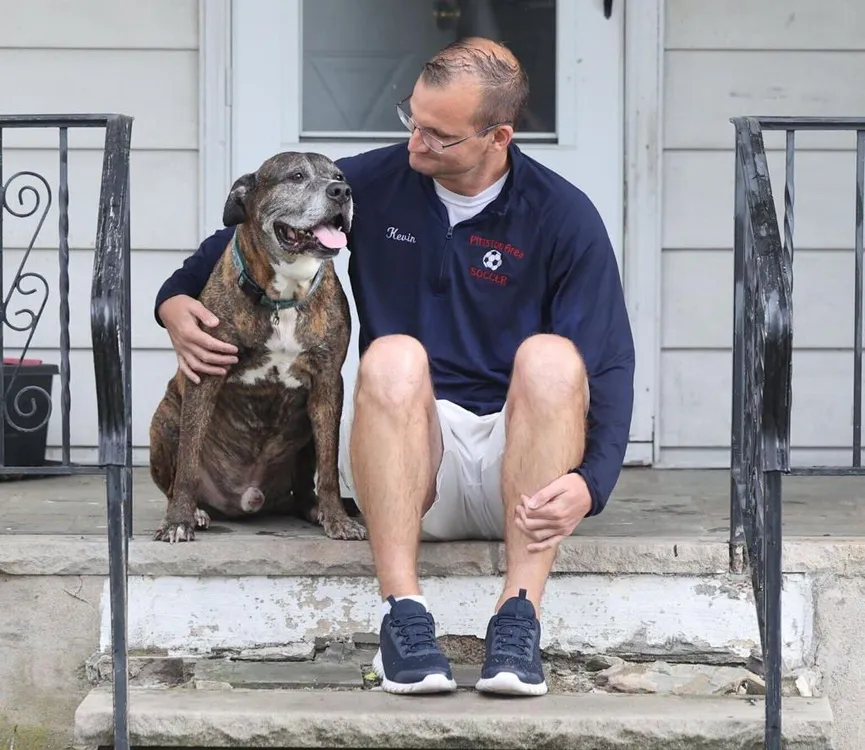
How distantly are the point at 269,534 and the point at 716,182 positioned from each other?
2.08 meters

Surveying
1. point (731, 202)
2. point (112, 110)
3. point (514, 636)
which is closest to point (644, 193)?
point (731, 202)

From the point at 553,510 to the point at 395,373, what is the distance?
43 cm

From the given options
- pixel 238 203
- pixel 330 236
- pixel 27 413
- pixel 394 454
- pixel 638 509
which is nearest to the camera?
pixel 394 454

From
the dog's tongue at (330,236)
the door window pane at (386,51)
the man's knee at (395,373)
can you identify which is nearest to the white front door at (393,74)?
the door window pane at (386,51)

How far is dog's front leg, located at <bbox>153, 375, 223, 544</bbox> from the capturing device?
337cm

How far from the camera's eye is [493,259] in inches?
123

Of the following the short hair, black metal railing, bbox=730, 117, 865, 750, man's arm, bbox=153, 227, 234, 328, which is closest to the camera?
black metal railing, bbox=730, 117, 865, 750

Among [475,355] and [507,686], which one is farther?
[475,355]

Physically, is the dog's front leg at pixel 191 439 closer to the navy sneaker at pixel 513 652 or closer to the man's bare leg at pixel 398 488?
the man's bare leg at pixel 398 488

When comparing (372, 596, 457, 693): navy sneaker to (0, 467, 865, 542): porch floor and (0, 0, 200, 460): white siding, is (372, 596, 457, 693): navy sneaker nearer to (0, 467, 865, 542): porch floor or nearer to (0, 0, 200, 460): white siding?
(0, 467, 865, 542): porch floor

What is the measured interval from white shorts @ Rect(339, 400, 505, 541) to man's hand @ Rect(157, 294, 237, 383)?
486 mm

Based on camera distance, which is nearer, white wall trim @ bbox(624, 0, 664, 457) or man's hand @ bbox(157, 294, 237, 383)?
man's hand @ bbox(157, 294, 237, 383)

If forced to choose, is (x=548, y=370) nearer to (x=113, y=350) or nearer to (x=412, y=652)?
(x=412, y=652)

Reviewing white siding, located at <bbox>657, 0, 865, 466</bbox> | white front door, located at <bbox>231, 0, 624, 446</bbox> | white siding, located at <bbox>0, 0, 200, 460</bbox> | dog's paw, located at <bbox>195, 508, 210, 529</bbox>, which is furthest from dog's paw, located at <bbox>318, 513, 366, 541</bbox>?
white siding, located at <bbox>657, 0, 865, 466</bbox>
